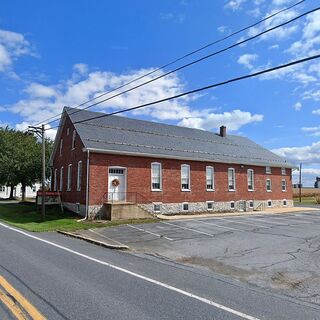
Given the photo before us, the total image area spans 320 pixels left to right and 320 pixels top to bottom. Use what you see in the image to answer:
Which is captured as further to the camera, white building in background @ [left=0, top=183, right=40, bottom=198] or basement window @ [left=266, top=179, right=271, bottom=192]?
white building in background @ [left=0, top=183, right=40, bottom=198]

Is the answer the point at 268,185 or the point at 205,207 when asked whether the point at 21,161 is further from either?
the point at 268,185

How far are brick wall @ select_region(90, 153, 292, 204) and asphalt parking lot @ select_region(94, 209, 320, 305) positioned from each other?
5251mm

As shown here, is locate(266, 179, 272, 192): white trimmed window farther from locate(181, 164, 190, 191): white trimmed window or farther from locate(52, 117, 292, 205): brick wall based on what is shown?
locate(181, 164, 190, 191): white trimmed window

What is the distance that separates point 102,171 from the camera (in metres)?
26.5

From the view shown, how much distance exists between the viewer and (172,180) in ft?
98.4

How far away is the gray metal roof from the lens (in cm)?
2791

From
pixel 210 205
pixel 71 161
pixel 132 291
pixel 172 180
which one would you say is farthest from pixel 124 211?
pixel 132 291

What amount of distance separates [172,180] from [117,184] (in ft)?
16.4

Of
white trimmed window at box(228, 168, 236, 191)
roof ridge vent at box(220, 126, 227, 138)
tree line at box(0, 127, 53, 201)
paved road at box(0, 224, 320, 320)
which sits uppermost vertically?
roof ridge vent at box(220, 126, 227, 138)

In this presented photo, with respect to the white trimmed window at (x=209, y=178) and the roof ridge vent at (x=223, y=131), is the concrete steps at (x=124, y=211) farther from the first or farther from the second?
the roof ridge vent at (x=223, y=131)

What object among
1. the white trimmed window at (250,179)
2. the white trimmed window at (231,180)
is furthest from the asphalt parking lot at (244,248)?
the white trimmed window at (250,179)

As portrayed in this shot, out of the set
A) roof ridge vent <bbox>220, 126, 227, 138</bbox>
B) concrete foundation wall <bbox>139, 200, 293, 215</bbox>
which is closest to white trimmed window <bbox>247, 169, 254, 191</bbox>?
concrete foundation wall <bbox>139, 200, 293, 215</bbox>

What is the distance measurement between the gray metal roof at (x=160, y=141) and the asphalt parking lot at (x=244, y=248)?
736cm

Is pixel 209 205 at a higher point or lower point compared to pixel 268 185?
lower
